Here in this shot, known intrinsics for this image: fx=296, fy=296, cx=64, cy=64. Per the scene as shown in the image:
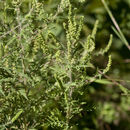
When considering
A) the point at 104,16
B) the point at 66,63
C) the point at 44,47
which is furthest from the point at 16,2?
the point at 104,16

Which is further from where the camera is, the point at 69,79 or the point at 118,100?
the point at 118,100

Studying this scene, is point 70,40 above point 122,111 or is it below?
above

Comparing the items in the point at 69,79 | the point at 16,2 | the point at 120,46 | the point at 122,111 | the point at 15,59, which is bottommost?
the point at 122,111

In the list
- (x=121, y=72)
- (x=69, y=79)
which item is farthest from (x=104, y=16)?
(x=69, y=79)

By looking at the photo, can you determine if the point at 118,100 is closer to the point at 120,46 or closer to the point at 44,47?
the point at 120,46

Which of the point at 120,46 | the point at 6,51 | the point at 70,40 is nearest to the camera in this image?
the point at 70,40

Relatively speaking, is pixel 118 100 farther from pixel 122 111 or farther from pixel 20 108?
pixel 20 108

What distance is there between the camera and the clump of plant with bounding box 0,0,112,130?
1.26 metres

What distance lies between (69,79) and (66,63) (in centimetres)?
13

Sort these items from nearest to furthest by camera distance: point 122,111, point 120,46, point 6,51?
1. point 6,51
2. point 122,111
3. point 120,46

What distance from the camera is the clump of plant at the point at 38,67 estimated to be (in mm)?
1262

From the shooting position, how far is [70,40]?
4.04 ft

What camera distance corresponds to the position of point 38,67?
137 cm

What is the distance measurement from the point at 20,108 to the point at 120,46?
6.55 feet
